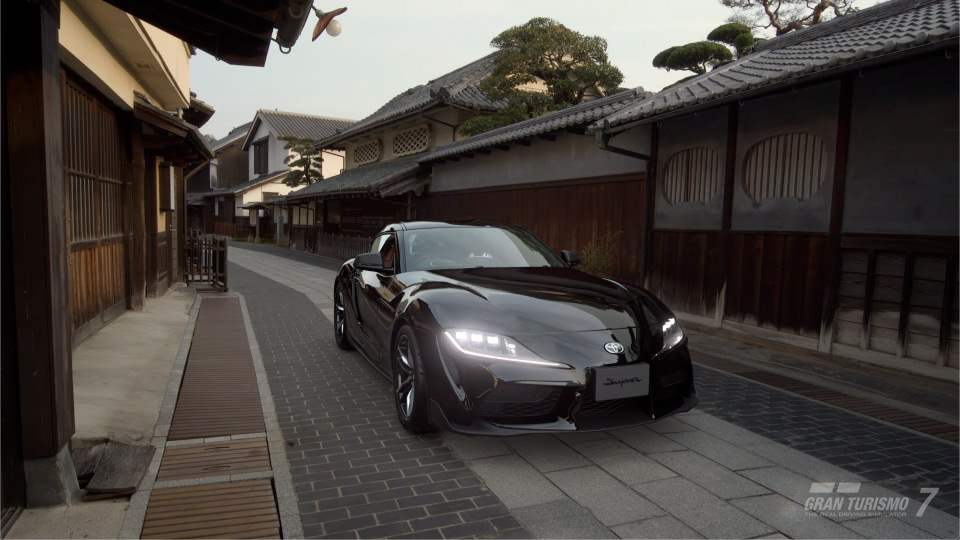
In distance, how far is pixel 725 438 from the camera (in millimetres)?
3896

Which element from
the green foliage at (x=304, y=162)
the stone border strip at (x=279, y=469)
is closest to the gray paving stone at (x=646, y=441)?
the stone border strip at (x=279, y=469)

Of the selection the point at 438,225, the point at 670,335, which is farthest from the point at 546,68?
the point at 670,335

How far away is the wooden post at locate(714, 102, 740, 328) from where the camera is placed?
24.5 feet

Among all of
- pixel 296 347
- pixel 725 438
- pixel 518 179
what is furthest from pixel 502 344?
pixel 518 179

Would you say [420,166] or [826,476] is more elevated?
[420,166]

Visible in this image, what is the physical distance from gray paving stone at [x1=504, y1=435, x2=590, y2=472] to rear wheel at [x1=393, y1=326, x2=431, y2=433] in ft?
2.02

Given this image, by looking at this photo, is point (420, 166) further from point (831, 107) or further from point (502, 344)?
point (502, 344)

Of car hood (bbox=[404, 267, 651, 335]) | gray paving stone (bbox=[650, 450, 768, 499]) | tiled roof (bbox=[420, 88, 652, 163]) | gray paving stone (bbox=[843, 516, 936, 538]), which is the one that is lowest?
gray paving stone (bbox=[650, 450, 768, 499])

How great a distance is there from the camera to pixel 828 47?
269 inches

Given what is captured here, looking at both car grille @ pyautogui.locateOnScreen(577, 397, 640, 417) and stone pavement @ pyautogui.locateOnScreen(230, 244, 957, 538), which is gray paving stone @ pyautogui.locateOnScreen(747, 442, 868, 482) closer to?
stone pavement @ pyautogui.locateOnScreen(230, 244, 957, 538)

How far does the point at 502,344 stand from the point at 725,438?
5.88 ft

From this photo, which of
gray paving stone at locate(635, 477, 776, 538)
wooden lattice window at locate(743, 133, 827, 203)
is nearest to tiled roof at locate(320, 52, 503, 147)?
wooden lattice window at locate(743, 133, 827, 203)

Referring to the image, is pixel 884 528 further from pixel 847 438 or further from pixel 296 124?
pixel 296 124

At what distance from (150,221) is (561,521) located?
9.78m
